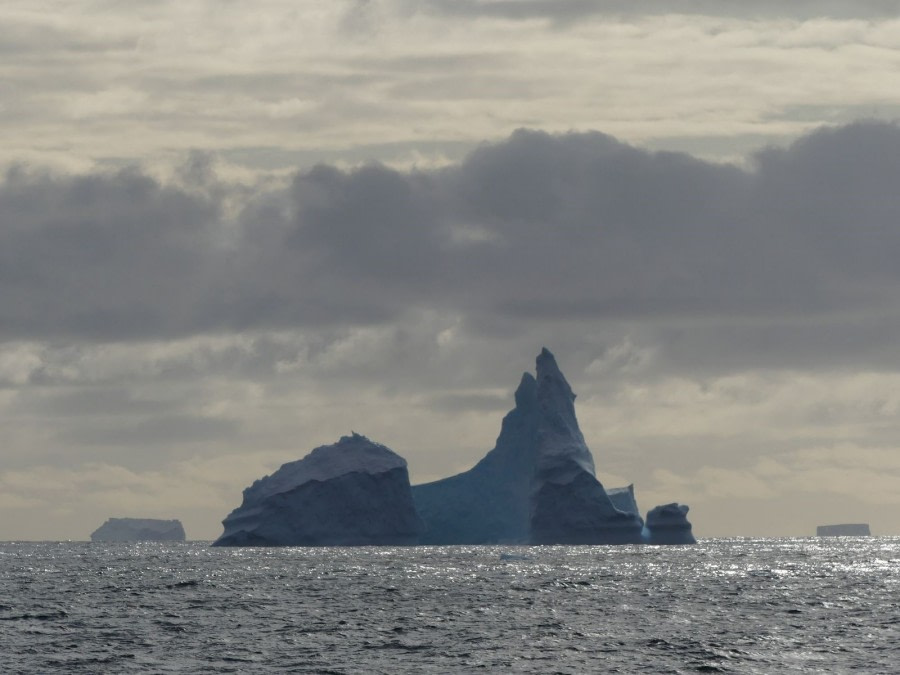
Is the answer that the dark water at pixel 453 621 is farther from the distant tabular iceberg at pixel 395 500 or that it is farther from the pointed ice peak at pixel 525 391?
the pointed ice peak at pixel 525 391

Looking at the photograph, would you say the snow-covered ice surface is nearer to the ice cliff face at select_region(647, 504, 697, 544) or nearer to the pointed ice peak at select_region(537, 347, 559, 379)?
the pointed ice peak at select_region(537, 347, 559, 379)

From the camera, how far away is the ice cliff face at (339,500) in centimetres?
14600

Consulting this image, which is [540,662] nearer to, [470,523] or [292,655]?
[292,655]

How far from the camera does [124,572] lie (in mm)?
110688

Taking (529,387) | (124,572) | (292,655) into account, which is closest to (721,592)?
(292,655)

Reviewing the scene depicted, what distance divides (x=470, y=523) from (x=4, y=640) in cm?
11247

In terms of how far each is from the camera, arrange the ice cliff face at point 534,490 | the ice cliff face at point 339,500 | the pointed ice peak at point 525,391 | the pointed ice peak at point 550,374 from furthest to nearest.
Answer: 1. the pointed ice peak at point 525,391
2. the pointed ice peak at point 550,374
3. the ice cliff face at point 339,500
4. the ice cliff face at point 534,490

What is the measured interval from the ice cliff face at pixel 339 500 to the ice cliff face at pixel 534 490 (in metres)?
10.2

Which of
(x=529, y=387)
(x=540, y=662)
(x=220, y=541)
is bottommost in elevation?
(x=540, y=662)

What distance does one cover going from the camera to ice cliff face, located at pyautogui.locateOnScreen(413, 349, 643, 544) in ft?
477

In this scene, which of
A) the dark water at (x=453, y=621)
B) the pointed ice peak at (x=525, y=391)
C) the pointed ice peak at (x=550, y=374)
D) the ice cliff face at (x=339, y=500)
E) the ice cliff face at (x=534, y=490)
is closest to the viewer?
the dark water at (x=453, y=621)

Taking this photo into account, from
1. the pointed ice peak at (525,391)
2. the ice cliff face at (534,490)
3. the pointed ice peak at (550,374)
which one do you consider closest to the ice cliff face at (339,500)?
the ice cliff face at (534,490)

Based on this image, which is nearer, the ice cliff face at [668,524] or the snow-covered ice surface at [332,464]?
the snow-covered ice surface at [332,464]

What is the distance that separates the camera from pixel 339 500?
147 meters
